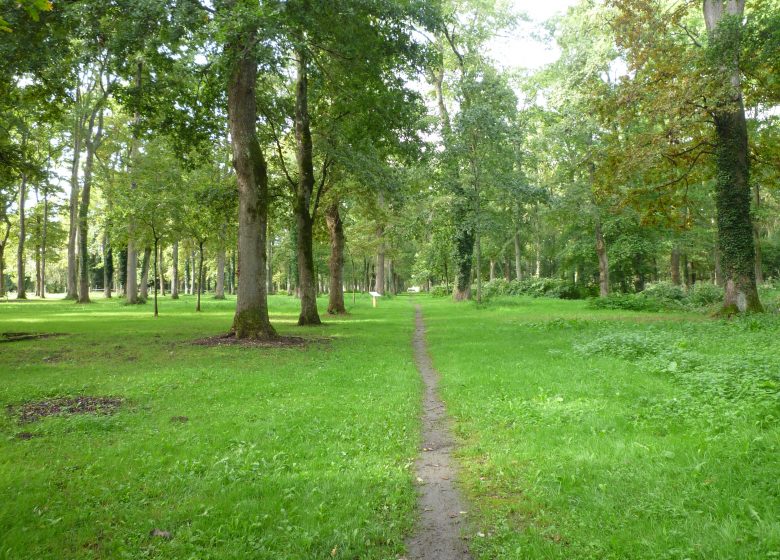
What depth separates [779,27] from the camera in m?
13.5

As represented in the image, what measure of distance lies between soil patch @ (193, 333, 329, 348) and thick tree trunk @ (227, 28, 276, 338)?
0.94 feet

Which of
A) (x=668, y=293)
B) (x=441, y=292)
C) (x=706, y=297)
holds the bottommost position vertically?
(x=441, y=292)

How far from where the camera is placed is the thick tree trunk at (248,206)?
573 inches

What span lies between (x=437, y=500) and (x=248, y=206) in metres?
11.8

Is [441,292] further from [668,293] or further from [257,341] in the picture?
[257,341]

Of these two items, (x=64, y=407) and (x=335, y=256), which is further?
(x=335, y=256)

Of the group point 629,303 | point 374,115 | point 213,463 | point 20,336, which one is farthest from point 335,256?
point 213,463

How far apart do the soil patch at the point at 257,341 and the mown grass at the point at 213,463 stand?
314 cm

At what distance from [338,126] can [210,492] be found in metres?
15.9

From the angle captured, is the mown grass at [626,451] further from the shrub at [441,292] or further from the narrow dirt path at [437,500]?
the shrub at [441,292]

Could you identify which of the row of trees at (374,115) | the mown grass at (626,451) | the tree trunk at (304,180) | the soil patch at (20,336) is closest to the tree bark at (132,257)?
the row of trees at (374,115)

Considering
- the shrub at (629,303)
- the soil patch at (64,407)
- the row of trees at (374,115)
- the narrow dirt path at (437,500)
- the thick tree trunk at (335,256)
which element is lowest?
the narrow dirt path at (437,500)

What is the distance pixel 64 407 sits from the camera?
711cm

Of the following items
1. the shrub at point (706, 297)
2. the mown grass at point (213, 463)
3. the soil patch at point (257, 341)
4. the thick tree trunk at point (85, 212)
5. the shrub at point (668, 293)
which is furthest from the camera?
the thick tree trunk at point (85, 212)
